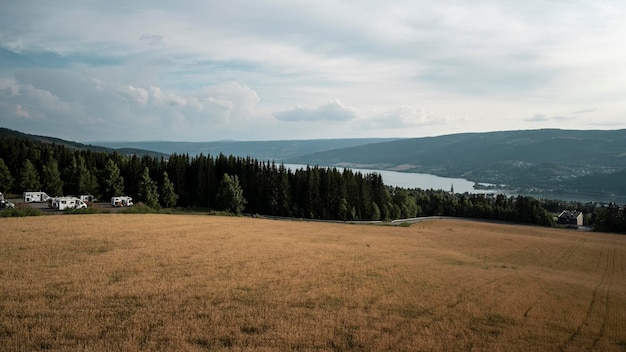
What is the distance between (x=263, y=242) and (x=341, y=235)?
47.9 feet

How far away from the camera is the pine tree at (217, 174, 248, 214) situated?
297 feet

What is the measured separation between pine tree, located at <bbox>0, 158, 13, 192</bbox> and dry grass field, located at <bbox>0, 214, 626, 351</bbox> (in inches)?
2459

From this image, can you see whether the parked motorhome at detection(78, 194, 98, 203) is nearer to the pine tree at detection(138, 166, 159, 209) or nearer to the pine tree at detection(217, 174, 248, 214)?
the pine tree at detection(138, 166, 159, 209)

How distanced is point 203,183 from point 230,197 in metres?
15.1

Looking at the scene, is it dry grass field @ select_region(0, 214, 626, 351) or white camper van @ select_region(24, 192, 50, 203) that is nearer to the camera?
dry grass field @ select_region(0, 214, 626, 351)

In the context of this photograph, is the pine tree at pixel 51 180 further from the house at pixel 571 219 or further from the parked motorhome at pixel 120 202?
the house at pixel 571 219

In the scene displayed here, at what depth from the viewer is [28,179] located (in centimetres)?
8738

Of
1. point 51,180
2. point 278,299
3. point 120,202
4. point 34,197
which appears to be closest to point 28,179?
point 51,180

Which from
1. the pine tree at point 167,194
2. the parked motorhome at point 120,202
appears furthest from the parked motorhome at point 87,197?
the pine tree at point 167,194

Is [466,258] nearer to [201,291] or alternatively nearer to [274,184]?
[201,291]

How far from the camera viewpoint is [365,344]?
1468 centimetres

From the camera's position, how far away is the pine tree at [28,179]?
87.2 meters

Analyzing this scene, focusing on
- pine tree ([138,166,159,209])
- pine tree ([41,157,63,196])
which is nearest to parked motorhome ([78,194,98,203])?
pine tree ([41,157,63,196])

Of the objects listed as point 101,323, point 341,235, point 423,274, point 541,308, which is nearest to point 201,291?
point 101,323
